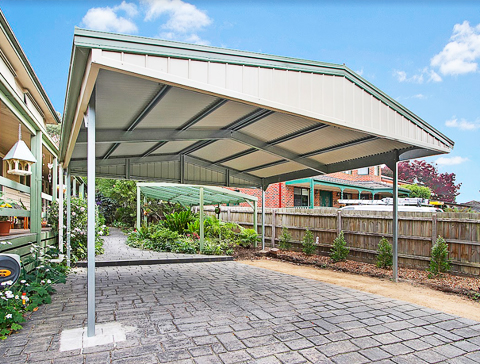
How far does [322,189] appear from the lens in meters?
22.4

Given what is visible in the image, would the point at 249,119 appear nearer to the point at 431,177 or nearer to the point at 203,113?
the point at 203,113

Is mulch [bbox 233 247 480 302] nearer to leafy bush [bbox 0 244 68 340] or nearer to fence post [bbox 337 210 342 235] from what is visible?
fence post [bbox 337 210 342 235]

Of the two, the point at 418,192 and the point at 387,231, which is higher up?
the point at 418,192

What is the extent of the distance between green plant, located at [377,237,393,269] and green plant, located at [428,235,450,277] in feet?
3.08

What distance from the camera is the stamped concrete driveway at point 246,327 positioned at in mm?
3166

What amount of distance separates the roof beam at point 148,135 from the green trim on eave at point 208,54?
124 cm

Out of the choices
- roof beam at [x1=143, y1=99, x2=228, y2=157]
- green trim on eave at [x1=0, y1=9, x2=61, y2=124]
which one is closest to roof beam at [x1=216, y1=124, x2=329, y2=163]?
roof beam at [x1=143, y1=99, x2=228, y2=157]

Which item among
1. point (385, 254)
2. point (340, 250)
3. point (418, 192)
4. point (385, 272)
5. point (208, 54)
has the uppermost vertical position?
point (208, 54)

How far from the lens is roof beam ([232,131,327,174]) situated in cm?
654

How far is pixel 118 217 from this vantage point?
2156cm

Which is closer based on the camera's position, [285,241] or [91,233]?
[91,233]

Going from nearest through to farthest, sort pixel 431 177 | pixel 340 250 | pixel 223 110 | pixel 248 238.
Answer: pixel 223 110 → pixel 340 250 → pixel 248 238 → pixel 431 177

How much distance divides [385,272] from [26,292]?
701 centimetres

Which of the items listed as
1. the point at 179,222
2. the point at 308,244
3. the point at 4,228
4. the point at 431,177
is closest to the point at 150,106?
the point at 4,228
